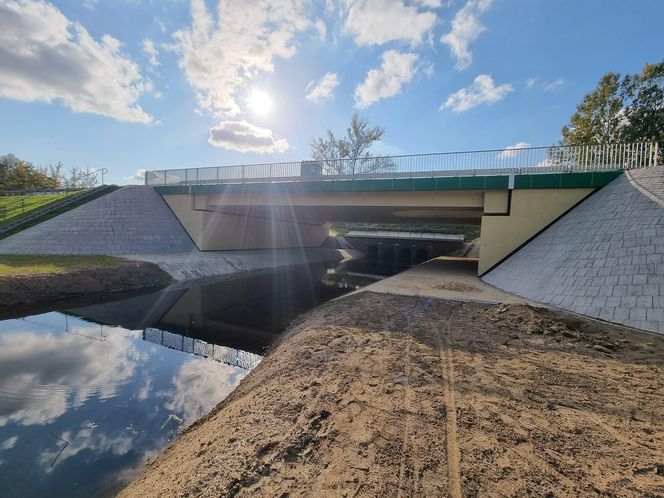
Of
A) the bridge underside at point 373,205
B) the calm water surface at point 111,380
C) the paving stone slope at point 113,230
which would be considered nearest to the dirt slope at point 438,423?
the calm water surface at point 111,380

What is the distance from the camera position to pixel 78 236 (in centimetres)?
2231

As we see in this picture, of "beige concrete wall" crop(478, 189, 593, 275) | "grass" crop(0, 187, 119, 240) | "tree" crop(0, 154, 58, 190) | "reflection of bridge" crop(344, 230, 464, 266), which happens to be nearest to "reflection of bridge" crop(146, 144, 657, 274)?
"beige concrete wall" crop(478, 189, 593, 275)

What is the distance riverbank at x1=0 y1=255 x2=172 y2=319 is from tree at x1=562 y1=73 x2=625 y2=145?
41009 mm

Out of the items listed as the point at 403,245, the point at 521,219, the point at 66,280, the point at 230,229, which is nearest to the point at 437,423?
the point at 521,219

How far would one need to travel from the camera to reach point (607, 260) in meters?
10.6

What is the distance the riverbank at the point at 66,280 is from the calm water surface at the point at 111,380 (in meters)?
1.43

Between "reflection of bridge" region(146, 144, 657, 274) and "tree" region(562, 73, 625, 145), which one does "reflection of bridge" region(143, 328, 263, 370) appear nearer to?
"reflection of bridge" region(146, 144, 657, 274)

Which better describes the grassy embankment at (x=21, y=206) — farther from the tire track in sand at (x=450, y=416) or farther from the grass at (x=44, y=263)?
the tire track in sand at (x=450, y=416)

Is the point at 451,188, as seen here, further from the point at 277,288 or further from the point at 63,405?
the point at 63,405

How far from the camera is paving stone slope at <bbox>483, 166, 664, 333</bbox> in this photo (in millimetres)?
8953

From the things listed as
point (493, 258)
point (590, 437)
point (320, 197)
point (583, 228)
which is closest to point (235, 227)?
point (320, 197)

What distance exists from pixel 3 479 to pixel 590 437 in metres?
8.18

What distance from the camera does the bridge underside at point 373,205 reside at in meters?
16.6

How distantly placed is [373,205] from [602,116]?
28.9 meters
